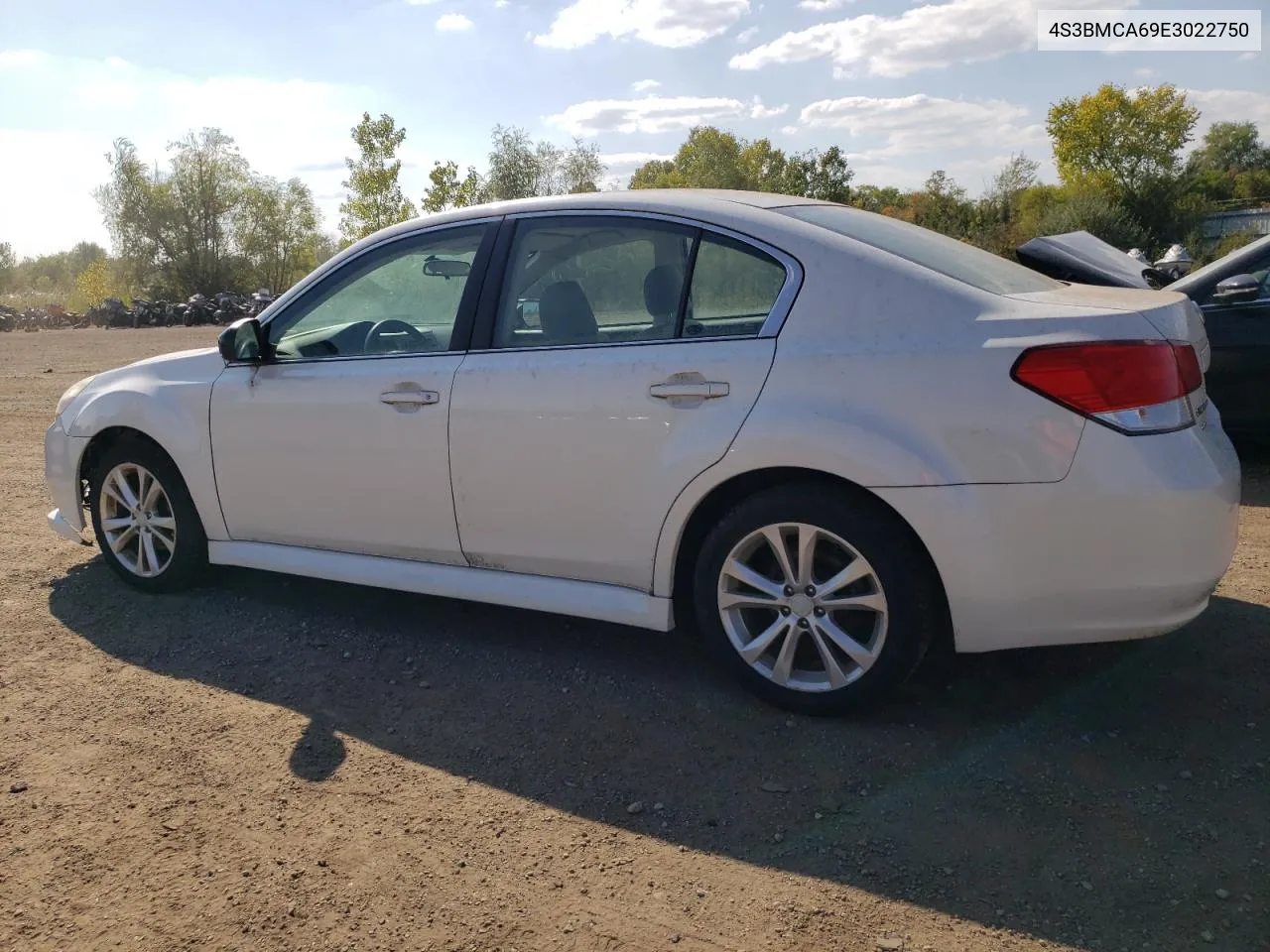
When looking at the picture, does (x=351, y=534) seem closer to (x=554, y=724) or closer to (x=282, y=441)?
(x=282, y=441)

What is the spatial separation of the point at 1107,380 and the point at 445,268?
2534mm

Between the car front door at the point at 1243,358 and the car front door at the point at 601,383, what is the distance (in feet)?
14.2

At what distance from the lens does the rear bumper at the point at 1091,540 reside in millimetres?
2967

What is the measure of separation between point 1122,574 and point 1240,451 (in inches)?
199

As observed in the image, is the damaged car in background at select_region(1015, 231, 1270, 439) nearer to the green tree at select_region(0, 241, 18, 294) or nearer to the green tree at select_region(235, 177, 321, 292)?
the green tree at select_region(235, 177, 321, 292)

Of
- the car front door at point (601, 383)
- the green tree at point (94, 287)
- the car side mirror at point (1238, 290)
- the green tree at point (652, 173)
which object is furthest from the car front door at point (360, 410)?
the green tree at point (94, 287)

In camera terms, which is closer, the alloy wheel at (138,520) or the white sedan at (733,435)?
the white sedan at (733,435)

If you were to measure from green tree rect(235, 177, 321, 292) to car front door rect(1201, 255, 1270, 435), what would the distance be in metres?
55.2

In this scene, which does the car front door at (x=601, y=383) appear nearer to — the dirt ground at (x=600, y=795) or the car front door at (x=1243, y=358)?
the dirt ground at (x=600, y=795)

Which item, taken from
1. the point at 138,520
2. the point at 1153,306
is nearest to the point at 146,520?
the point at 138,520

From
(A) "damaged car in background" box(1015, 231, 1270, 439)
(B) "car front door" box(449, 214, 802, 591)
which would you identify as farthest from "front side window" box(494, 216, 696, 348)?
(A) "damaged car in background" box(1015, 231, 1270, 439)

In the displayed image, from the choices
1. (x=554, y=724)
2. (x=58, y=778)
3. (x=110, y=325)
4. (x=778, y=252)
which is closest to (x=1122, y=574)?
(x=778, y=252)

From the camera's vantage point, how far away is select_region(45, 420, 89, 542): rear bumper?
5.10 m

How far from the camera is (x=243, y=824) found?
302 cm
